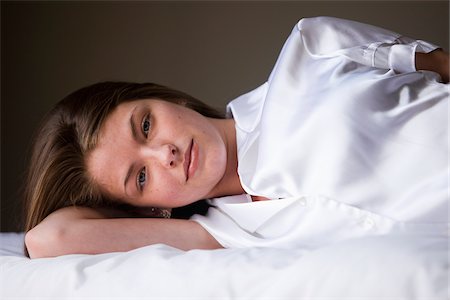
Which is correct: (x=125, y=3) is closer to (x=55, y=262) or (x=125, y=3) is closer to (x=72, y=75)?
(x=72, y=75)

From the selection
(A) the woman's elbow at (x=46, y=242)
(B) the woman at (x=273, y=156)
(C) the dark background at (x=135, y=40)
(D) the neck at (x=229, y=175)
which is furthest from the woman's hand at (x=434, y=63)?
(C) the dark background at (x=135, y=40)

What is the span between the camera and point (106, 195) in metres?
1.68

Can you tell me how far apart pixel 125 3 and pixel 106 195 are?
5.53 ft

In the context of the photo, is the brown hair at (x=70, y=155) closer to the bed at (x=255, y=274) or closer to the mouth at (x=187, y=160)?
the mouth at (x=187, y=160)

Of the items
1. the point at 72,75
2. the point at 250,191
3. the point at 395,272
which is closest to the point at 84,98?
the point at 250,191

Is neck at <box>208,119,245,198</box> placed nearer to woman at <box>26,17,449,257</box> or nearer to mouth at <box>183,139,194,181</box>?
woman at <box>26,17,449,257</box>

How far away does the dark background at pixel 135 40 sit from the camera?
125 inches

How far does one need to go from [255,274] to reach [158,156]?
2.02ft

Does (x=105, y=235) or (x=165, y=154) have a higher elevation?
(x=165, y=154)

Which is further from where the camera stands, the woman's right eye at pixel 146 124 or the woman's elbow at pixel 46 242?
the woman's right eye at pixel 146 124

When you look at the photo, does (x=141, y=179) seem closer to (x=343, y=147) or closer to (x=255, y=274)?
(x=343, y=147)

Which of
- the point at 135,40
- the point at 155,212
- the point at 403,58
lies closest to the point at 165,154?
the point at 155,212

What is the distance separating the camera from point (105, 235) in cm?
149

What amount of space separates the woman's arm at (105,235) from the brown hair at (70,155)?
103 millimetres
